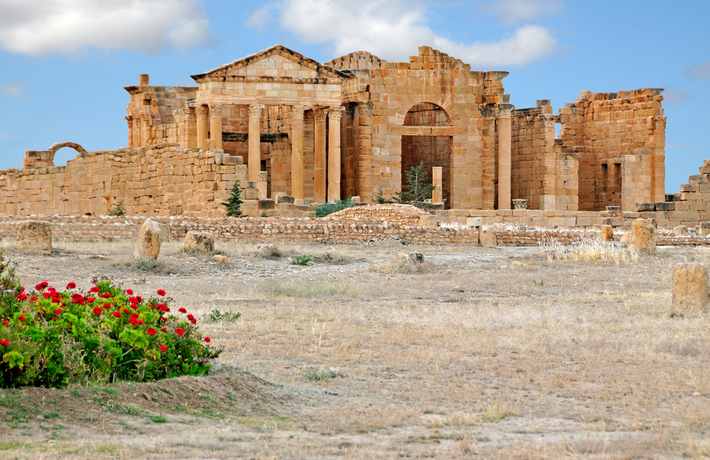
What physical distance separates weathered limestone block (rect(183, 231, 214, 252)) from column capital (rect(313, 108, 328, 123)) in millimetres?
18536

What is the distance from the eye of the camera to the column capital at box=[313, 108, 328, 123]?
37084 mm

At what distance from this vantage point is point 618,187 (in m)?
41.8

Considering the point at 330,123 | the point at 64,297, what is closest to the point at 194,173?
the point at 330,123

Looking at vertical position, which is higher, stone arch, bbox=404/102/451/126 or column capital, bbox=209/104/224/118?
stone arch, bbox=404/102/451/126

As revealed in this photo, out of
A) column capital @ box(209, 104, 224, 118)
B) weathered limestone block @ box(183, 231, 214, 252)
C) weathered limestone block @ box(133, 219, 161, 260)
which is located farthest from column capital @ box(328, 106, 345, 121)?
weathered limestone block @ box(133, 219, 161, 260)

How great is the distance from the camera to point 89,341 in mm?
7051

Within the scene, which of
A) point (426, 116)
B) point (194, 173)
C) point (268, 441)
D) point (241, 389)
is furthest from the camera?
point (426, 116)

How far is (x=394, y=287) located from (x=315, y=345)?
6.00 metres

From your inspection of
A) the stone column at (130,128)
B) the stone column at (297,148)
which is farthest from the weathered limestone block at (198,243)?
the stone column at (130,128)

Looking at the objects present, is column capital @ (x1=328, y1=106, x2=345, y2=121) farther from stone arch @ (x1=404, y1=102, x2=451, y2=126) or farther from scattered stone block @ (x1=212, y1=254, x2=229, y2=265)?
scattered stone block @ (x1=212, y1=254, x2=229, y2=265)

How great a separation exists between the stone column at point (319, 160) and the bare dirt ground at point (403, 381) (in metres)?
21.2

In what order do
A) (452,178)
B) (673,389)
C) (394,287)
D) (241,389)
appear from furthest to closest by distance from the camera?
(452,178), (394,287), (673,389), (241,389)

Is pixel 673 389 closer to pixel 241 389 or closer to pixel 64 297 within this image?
pixel 241 389

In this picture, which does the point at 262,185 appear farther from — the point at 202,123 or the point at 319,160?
the point at 202,123
